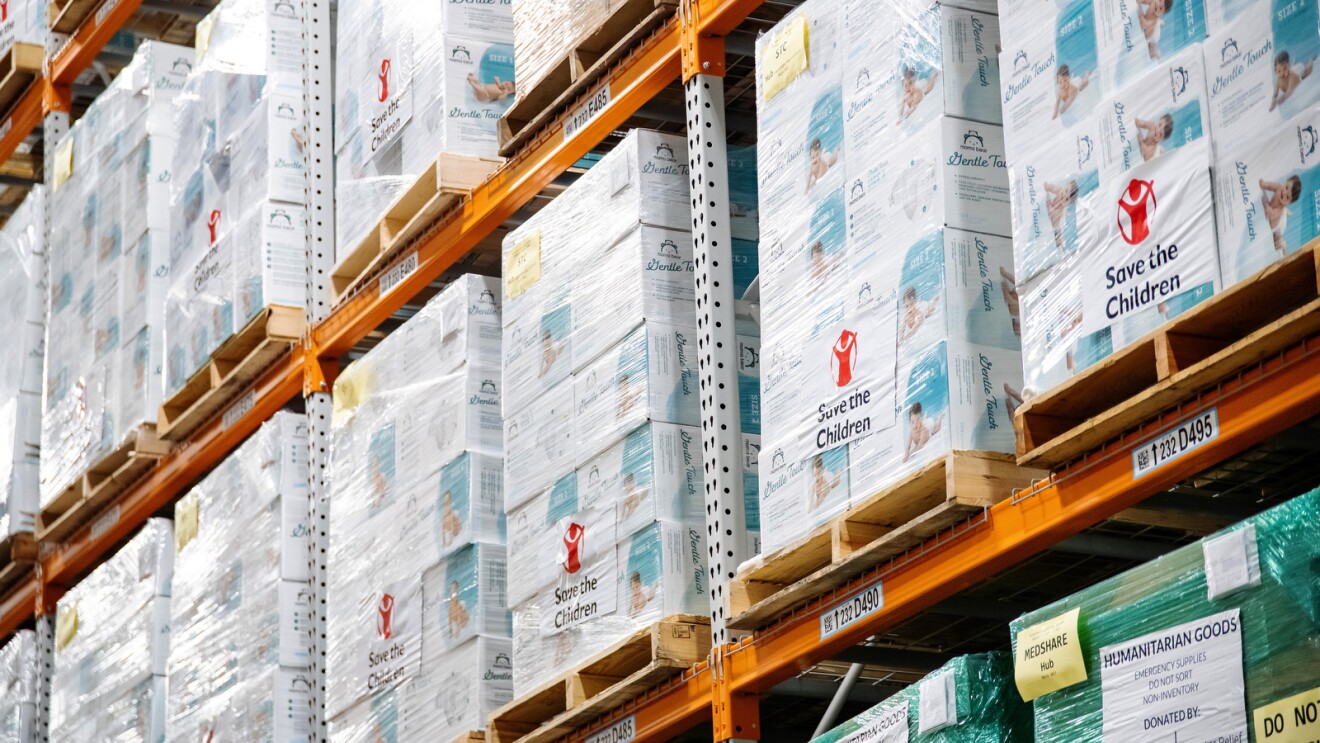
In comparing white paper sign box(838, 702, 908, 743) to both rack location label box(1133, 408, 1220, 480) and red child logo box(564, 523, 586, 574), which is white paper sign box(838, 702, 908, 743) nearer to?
rack location label box(1133, 408, 1220, 480)

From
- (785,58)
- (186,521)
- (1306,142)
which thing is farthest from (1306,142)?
(186,521)

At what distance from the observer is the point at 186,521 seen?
786 cm

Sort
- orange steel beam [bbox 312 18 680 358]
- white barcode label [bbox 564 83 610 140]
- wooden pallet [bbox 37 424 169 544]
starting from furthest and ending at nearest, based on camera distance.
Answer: wooden pallet [bbox 37 424 169 544] → white barcode label [bbox 564 83 610 140] → orange steel beam [bbox 312 18 680 358]

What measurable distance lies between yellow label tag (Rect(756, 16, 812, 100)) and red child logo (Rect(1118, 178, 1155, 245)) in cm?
131

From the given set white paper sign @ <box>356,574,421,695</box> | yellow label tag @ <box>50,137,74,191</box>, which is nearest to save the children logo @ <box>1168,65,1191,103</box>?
white paper sign @ <box>356,574,421,695</box>

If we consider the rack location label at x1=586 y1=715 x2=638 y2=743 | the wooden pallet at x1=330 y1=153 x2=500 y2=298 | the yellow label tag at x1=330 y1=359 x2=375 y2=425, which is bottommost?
the rack location label at x1=586 y1=715 x2=638 y2=743

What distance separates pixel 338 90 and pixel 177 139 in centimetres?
139

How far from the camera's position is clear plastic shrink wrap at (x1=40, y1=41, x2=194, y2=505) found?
8.43 metres

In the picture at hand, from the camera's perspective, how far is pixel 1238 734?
3.24 m

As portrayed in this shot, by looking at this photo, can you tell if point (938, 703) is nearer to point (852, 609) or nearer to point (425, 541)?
point (852, 609)

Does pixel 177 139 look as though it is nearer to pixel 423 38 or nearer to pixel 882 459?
pixel 423 38

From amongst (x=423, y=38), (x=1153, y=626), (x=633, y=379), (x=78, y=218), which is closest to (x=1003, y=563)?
(x=1153, y=626)

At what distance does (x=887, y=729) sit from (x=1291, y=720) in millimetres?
1237

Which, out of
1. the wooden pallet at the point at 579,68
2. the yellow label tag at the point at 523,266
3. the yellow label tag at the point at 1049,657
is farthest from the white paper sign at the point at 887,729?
the wooden pallet at the point at 579,68
